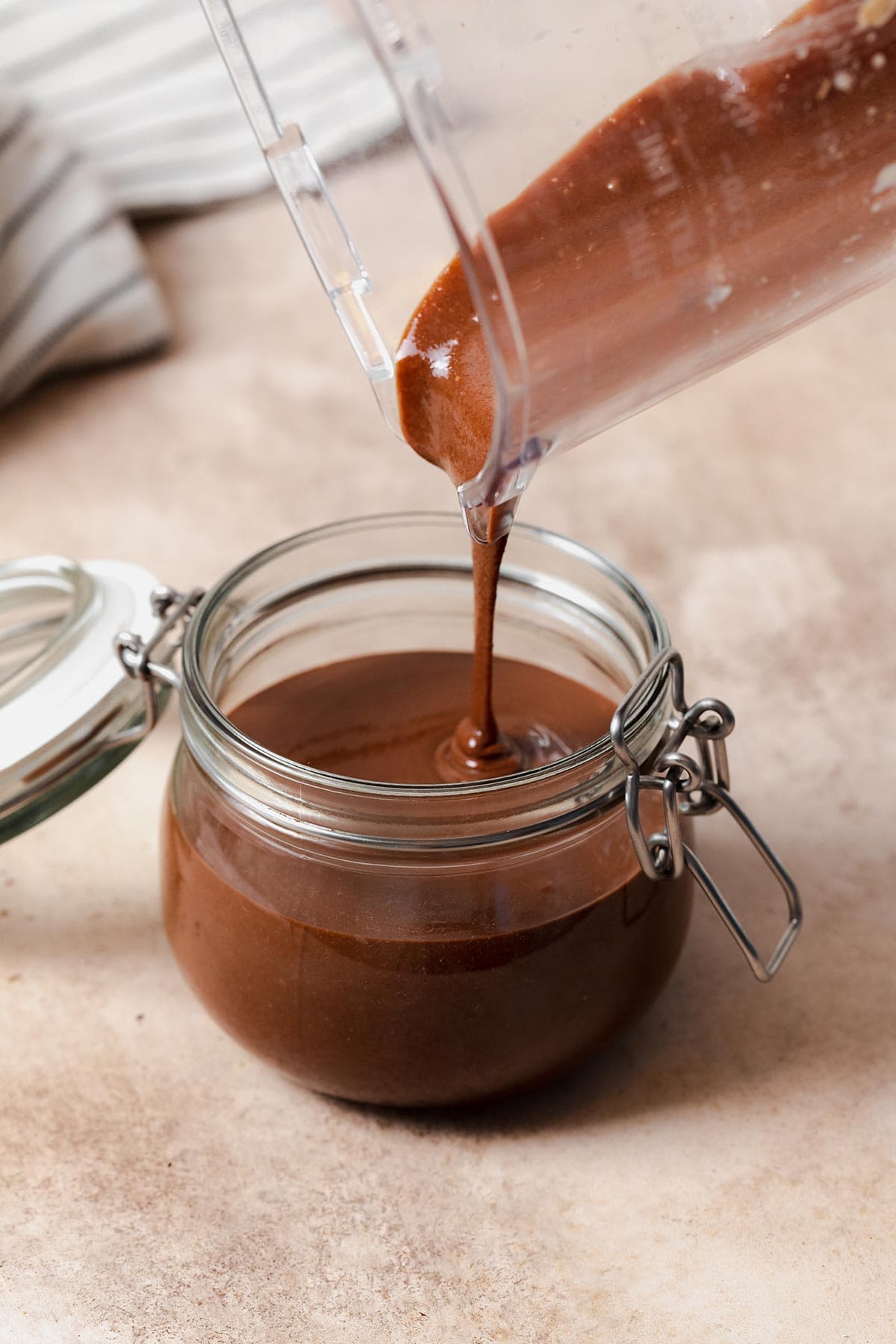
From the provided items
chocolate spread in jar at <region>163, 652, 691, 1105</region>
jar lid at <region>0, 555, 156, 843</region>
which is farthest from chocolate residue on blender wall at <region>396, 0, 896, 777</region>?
jar lid at <region>0, 555, 156, 843</region>

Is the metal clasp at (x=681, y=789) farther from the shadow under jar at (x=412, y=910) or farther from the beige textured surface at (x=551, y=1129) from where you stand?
the beige textured surface at (x=551, y=1129)

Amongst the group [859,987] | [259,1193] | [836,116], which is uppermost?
[836,116]

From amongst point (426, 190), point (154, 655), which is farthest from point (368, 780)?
point (426, 190)

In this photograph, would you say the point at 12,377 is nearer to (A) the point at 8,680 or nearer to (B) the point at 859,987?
(A) the point at 8,680

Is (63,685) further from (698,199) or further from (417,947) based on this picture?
(698,199)

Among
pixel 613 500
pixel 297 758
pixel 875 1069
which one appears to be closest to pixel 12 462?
pixel 613 500

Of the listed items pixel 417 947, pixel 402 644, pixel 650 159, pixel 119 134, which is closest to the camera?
pixel 650 159

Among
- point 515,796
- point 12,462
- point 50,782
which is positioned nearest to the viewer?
point 515,796
